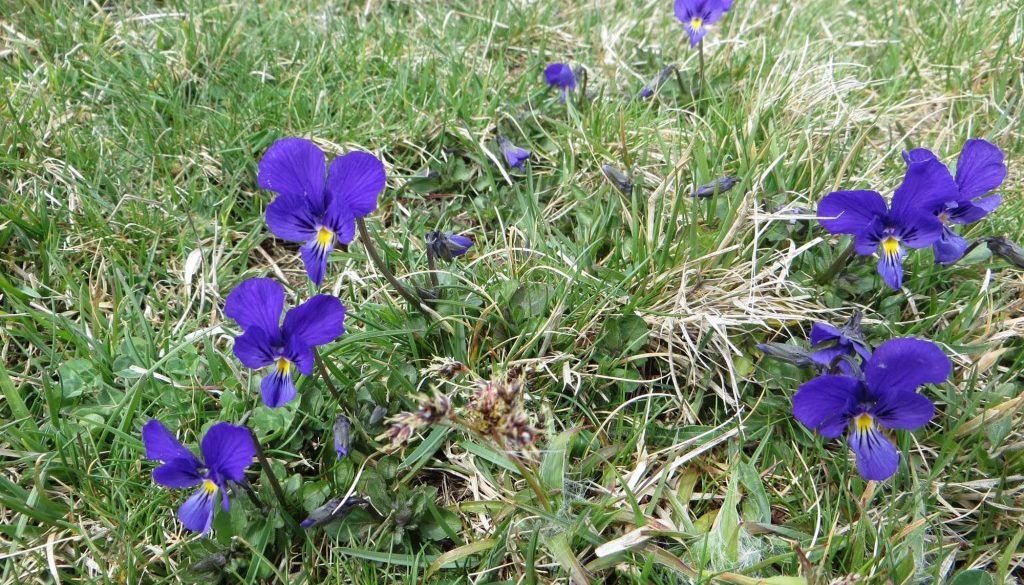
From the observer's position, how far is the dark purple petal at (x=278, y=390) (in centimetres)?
200

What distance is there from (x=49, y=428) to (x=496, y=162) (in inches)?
65.2

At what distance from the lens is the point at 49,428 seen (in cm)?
231

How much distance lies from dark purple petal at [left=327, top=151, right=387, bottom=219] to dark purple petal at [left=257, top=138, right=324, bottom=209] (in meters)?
0.03

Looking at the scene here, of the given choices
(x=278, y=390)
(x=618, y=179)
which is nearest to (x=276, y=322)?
(x=278, y=390)

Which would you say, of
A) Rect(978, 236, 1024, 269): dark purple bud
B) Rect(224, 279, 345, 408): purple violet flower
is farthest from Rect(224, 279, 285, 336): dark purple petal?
Rect(978, 236, 1024, 269): dark purple bud

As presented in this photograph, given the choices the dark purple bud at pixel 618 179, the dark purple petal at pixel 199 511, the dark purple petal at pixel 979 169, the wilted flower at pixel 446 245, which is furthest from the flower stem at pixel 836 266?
the dark purple petal at pixel 199 511

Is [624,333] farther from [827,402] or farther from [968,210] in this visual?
[968,210]

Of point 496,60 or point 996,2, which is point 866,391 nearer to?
point 496,60

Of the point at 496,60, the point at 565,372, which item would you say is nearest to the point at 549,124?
the point at 496,60

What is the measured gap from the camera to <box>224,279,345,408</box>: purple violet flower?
6.23 ft

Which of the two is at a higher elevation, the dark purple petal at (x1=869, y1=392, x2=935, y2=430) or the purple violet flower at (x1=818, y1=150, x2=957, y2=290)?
the purple violet flower at (x1=818, y1=150, x2=957, y2=290)

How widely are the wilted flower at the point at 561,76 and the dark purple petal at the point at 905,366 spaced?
1.81m

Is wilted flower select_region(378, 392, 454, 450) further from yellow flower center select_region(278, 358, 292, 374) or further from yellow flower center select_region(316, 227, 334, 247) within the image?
yellow flower center select_region(316, 227, 334, 247)

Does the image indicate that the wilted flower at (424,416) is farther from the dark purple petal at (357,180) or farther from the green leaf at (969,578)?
the green leaf at (969,578)
